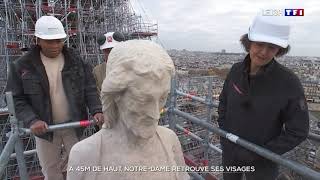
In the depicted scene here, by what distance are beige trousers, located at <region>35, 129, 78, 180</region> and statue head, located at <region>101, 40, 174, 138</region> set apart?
1542mm

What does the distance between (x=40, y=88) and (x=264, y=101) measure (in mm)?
1700

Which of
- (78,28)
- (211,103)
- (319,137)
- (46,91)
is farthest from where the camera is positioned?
(78,28)

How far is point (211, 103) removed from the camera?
11.1ft

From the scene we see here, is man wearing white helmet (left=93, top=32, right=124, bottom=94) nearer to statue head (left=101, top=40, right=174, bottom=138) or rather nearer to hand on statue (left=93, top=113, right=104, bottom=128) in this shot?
hand on statue (left=93, top=113, right=104, bottom=128)

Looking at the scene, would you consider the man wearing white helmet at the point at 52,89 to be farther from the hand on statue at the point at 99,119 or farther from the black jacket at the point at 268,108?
the black jacket at the point at 268,108

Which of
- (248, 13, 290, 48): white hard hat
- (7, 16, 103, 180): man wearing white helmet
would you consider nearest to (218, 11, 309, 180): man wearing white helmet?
(248, 13, 290, 48): white hard hat

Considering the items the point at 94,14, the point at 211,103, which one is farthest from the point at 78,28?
the point at 211,103

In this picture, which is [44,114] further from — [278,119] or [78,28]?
[78,28]

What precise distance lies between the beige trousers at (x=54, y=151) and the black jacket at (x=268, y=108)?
136 centimetres

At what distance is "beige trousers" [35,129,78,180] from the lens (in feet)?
8.63

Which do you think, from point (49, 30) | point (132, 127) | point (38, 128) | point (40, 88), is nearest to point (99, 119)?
point (38, 128)

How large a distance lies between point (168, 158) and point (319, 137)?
3.69 feet

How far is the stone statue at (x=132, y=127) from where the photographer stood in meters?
1.19

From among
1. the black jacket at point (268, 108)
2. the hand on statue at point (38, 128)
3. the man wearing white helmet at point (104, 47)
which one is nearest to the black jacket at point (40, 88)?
the hand on statue at point (38, 128)
